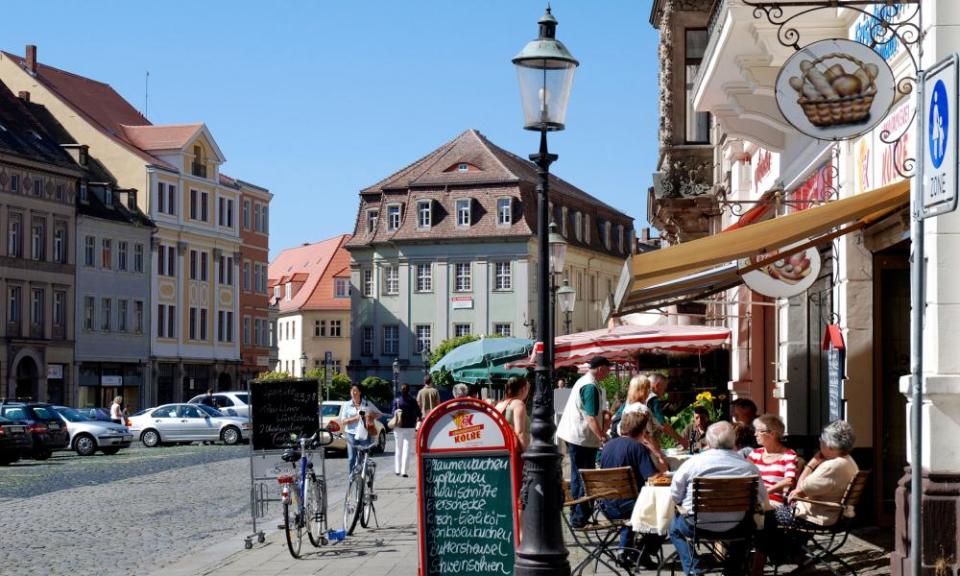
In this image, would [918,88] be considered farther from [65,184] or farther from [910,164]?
[65,184]

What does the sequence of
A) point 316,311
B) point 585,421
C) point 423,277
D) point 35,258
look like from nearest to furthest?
point 585,421 < point 35,258 < point 423,277 < point 316,311

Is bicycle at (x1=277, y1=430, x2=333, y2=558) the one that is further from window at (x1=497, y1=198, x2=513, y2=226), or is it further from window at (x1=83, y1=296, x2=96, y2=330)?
window at (x1=497, y1=198, x2=513, y2=226)

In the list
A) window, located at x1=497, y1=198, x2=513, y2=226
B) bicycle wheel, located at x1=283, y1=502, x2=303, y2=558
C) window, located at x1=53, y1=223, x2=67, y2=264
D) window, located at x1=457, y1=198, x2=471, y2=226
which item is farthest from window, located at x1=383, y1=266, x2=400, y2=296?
bicycle wheel, located at x1=283, y1=502, x2=303, y2=558

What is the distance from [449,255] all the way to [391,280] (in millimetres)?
4154

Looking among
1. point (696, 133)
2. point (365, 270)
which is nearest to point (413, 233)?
point (365, 270)

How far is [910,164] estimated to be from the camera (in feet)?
37.7

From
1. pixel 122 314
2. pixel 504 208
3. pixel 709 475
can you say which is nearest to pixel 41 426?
pixel 709 475

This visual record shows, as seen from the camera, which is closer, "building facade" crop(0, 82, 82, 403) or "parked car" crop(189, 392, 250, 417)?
"parked car" crop(189, 392, 250, 417)

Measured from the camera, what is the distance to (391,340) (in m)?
99.4

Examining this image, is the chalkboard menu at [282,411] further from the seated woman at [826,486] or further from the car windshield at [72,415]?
the car windshield at [72,415]

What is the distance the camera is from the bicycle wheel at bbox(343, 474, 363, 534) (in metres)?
17.1

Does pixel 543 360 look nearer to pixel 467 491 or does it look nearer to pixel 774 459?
pixel 467 491

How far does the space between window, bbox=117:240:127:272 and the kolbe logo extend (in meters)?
74.4

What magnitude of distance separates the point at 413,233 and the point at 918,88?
298ft
